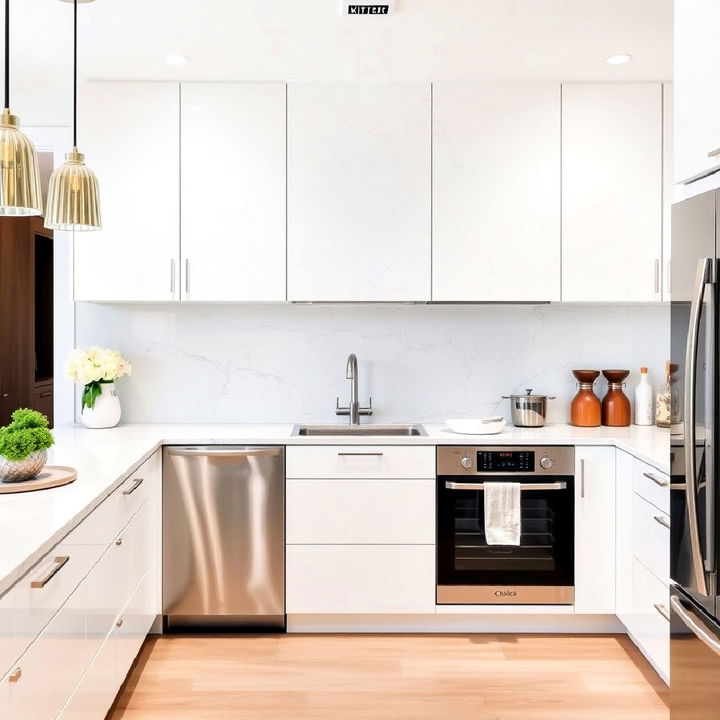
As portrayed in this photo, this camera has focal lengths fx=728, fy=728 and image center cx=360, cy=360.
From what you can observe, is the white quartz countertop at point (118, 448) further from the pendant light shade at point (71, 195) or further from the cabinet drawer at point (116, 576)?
the pendant light shade at point (71, 195)

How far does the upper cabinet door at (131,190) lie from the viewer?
11.0 ft

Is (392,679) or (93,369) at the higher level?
(93,369)

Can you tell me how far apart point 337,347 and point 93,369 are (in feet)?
3.89

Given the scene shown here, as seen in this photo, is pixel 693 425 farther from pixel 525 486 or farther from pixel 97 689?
pixel 97 689

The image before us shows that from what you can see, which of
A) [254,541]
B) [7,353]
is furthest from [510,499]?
[7,353]

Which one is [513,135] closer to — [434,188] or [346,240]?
[434,188]

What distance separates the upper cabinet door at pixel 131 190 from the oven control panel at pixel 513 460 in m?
1.53

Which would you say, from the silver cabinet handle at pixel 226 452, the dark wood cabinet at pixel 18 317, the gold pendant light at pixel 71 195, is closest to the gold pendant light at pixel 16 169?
the gold pendant light at pixel 71 195

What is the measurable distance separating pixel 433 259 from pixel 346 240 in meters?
0.41

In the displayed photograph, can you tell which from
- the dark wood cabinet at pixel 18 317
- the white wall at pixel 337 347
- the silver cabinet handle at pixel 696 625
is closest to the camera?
the silver cabinet handle at pixel 696 625

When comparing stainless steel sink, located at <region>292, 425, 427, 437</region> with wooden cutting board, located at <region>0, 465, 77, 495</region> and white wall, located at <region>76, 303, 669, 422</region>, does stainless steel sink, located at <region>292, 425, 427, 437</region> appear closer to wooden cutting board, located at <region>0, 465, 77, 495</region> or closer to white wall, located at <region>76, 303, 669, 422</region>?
white wall, located at <region>76, 303, 669, 422</region>

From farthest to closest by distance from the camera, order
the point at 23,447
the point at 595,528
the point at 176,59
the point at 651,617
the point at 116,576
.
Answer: the point at 595,528 < the point at 176,59 < the point at 651,617 < the point at 116,576 < the point at 23,447

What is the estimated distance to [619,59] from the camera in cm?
309

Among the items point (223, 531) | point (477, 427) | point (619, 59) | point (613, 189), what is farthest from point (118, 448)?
point (619, 59)
